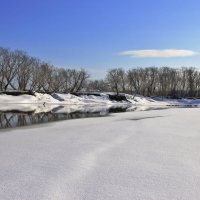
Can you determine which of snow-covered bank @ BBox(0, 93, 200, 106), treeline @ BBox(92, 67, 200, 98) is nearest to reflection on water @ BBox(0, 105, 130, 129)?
snow-covered bank @ BBox(0, 93, 200, 106)

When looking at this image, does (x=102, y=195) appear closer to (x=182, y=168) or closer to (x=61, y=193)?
(x=61, y=193)

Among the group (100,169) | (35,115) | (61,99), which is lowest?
(35,115)

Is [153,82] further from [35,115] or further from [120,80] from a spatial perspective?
[35,115]

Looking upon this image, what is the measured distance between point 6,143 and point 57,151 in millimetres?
2238

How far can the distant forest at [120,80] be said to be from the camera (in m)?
73.0

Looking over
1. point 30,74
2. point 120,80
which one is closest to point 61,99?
point 30,74

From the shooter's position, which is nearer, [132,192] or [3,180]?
[132,192]

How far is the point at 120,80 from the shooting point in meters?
102

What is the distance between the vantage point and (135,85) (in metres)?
102

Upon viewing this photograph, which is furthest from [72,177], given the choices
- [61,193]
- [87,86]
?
[87,86]

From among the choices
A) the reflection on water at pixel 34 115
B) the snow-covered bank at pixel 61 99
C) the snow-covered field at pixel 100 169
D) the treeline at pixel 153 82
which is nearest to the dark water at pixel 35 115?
the reflection on water at pixel 34 115

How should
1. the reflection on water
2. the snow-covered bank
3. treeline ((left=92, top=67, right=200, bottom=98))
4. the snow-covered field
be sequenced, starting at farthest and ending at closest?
treeline ((left=92, top=67, right=200, bottom=98)) → the snow-covered bank → the reflection on water → the snow-covered field

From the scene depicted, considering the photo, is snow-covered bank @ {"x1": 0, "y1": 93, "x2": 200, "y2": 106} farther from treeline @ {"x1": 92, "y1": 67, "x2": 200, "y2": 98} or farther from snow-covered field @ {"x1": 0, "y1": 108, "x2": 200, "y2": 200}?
snow-covered field @ {"x1": 0, "y1": 108, "x2": 200, "y2": 200}

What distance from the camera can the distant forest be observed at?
240 feet
